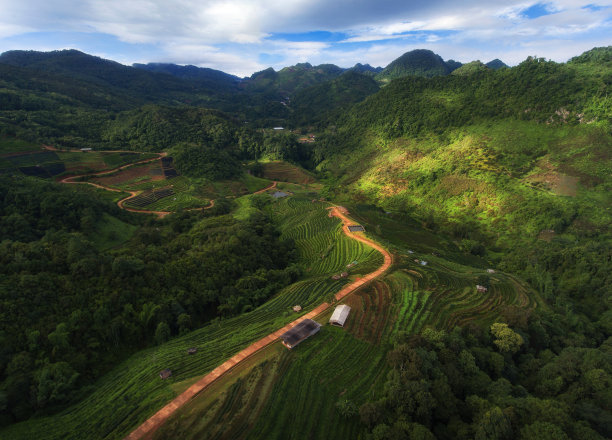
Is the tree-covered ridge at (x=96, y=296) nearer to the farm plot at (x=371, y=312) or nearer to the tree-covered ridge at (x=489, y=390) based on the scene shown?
the farm plot at (x=371, y=312)

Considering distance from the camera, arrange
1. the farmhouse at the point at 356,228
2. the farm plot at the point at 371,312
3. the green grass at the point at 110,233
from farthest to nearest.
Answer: the farmhouse at the point at 356,228 < the green grass at the point at 110,233 < the farm plot at the point at 371,312

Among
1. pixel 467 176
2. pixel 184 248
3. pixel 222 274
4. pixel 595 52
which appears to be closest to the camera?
pixel 222 274

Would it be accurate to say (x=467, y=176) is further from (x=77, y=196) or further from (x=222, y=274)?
(x=77, y=196)

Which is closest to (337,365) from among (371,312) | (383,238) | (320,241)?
(371,312)

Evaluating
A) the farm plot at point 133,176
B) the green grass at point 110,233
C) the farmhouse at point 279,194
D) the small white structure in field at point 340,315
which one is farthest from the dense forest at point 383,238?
the farm plot at point 133,176

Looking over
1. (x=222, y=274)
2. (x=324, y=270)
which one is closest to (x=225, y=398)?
(x=222, y=274)

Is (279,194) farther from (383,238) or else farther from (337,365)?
(337,365)

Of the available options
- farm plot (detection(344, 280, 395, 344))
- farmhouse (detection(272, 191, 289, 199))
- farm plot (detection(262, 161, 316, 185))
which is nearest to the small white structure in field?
farm plot (detection(344, 280, 395, 344))
